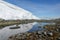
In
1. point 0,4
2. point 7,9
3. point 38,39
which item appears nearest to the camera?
point 38,39

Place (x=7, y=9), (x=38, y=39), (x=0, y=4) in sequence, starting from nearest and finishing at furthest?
1. (x=38, y=39)
2. (x=7, y=9)
3. (x=0, y=4)

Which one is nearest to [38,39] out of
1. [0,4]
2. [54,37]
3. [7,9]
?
[54,37]

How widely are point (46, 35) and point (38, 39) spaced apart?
2.77ft

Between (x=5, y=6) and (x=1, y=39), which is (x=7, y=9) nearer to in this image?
(x=5, y=6)

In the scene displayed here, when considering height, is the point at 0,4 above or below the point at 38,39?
above

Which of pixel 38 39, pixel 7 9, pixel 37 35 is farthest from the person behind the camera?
pixel 7 9

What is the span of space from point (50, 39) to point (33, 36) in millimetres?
1201

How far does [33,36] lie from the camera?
11.8m

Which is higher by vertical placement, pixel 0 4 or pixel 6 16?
pixel 0 4

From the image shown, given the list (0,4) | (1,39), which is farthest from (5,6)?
(1,39)

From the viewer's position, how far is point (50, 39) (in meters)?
11.2

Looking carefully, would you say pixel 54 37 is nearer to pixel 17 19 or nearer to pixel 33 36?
pixel 33 36

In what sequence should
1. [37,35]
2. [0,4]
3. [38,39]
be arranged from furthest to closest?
[0,4] < [37,35] < [38,39]

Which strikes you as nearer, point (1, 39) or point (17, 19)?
point (1, 39)
